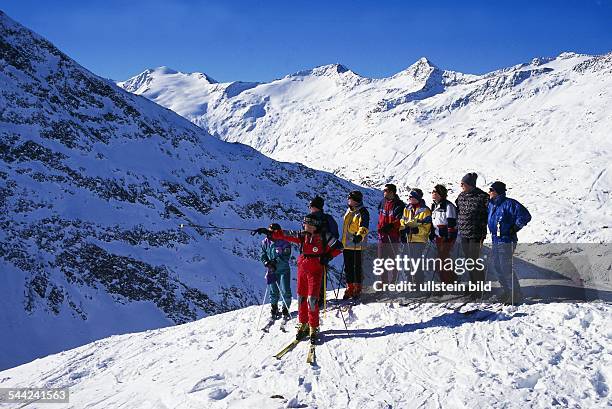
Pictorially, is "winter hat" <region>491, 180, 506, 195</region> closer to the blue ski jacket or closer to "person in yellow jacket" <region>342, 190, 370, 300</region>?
the blue ski jacket

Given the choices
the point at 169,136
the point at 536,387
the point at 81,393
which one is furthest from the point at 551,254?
the point at 169,136

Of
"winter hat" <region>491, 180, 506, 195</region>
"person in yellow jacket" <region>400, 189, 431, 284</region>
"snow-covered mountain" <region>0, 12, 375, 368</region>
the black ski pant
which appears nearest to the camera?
"winter hat" <region>491, 180, 506, 195</region>

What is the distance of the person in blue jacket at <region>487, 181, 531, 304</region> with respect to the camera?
836 centimetres

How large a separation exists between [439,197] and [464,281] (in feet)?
5.77

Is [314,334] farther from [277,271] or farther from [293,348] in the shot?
[277,271]

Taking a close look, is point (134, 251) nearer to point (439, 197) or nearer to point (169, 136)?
point (169, 136)

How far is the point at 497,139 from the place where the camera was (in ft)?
343

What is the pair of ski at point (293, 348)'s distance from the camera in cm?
794

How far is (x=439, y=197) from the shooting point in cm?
943

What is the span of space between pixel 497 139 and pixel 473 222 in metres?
104

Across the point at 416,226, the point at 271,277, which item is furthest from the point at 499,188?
the point at 271,277

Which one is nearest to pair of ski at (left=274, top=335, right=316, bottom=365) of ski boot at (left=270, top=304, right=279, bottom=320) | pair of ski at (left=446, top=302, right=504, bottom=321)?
ski boot at (left=270, top=304, right=279, bottom=320)

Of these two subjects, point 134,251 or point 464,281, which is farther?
point 134,251

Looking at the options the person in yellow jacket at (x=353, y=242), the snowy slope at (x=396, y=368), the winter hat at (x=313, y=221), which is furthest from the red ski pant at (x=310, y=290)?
the person in yellow jacket at (x=353, y=242)
